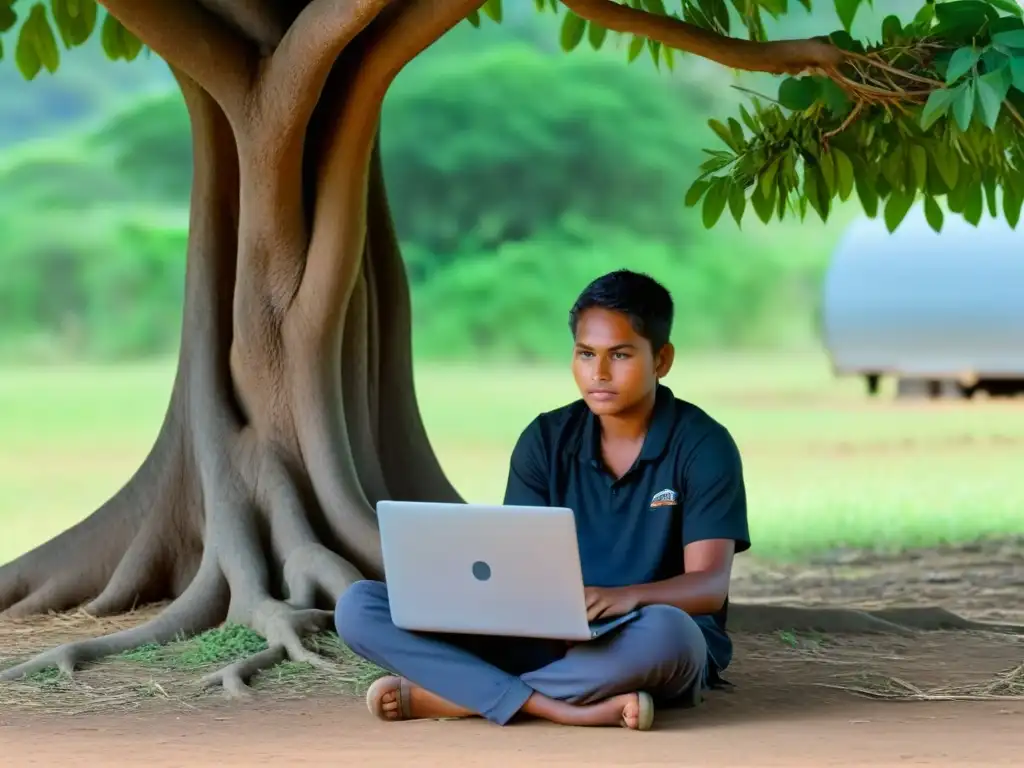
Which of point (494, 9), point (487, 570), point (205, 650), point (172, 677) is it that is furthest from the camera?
point (494, 9)

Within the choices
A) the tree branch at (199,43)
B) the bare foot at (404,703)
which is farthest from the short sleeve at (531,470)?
the tree branch at (199,43)

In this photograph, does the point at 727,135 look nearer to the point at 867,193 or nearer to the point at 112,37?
the point at 867,193

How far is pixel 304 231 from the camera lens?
213 inches

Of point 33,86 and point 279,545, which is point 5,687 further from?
point 33,86

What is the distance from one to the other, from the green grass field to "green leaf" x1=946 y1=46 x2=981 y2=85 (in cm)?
480

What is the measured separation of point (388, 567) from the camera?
3.57 m

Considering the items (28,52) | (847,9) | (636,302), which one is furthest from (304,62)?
(28,52)

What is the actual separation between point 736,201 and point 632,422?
1599 mm

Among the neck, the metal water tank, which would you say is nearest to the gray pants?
the neck

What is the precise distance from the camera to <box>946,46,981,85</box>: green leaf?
3699mm

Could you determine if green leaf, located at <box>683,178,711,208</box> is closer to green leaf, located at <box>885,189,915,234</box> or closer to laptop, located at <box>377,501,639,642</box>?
green leaf, located at <box>885,189,915,234</box>

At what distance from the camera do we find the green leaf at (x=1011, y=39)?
3.75 meters

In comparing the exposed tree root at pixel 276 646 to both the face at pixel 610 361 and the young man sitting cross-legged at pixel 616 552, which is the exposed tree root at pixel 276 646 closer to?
the young man sitting cross-legged at pixel 616 552

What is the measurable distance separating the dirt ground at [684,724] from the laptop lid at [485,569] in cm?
26
